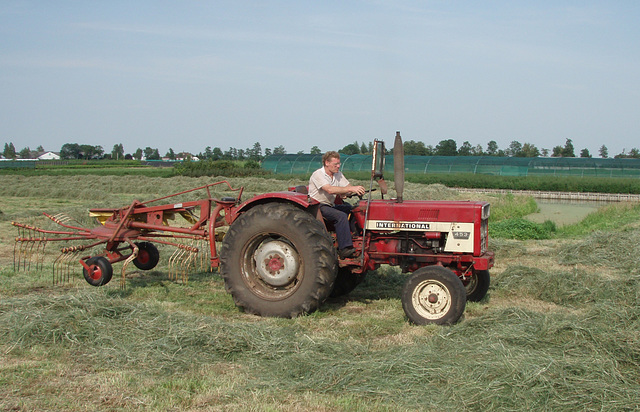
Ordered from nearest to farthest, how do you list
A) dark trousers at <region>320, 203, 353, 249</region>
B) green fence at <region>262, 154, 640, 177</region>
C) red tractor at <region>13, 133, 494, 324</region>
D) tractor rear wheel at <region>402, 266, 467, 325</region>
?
tractor rear wheel at <region>402, 266, 467, 325</region> < red tractor at <region>13, 133, 494, 324</region> < dark trousers at <region>320, 203, 353, 249</region> < green fence at <region>262, 154, 640, 177</region>

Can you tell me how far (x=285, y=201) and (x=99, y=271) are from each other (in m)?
2.45

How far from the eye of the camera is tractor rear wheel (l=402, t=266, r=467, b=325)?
604cm

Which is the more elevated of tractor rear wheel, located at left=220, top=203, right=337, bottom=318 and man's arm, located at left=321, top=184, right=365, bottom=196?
man's arm, located at left=321, top=184, right=365, bottom=196

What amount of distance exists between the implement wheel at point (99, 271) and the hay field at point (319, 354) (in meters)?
0.19

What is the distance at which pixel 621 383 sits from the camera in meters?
4.22

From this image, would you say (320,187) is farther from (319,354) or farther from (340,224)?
(319,354)

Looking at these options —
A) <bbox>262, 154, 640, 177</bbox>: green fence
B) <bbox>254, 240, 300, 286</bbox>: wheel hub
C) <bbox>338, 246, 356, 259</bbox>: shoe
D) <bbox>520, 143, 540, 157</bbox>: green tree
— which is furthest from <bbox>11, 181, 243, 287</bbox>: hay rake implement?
<bbox>520, 143, 540, 157</bbox>: green tree

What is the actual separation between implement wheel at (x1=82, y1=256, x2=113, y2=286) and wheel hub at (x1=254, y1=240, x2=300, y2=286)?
1.94 m

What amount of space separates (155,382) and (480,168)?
1450 inches

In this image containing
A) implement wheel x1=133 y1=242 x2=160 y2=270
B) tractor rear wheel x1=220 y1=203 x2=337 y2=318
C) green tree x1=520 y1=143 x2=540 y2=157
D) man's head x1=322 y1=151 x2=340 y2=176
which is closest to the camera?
tractor rear wheel x1=220 y1=203 x2=337 y2=318

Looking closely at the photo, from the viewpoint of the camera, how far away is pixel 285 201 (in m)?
6.70

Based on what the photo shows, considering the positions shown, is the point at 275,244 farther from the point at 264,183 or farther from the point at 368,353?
the point at 264,183

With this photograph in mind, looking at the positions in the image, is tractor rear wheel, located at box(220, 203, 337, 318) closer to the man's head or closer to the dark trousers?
the dark trousers

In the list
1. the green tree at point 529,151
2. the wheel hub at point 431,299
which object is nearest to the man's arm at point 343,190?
the wheel hub at point 431,299
